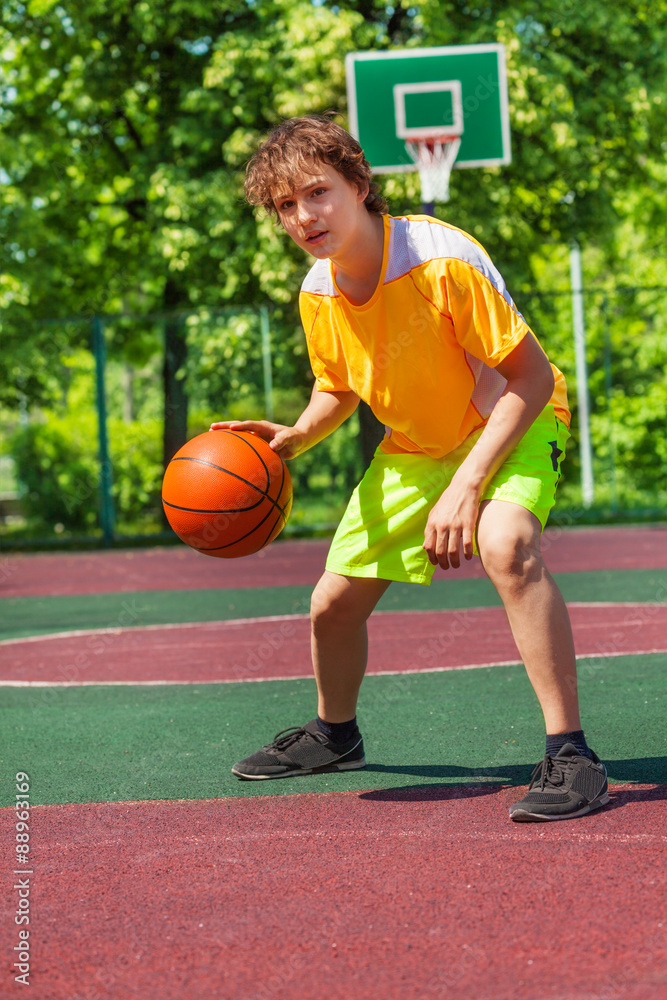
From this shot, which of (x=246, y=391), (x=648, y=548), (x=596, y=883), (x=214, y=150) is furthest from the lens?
(x=214, y=150)

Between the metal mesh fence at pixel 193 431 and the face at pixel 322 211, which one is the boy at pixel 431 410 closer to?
the face at pixel 322 211

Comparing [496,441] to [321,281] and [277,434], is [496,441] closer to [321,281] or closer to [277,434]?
[321,281]

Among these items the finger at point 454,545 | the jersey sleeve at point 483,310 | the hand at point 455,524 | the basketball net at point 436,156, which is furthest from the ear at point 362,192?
the basketball net at point 436,156

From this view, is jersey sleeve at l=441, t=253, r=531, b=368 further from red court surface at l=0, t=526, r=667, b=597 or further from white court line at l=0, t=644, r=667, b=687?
red court surface at l=0, t=526, r=667, b=597

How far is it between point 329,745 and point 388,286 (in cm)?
160

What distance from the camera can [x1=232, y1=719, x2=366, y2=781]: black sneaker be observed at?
Answer: 3.94m

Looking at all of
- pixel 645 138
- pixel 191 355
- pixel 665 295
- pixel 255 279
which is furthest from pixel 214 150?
pixel 665 295

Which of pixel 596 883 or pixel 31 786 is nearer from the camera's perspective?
pixel 596 883

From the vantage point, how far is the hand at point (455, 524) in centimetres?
331

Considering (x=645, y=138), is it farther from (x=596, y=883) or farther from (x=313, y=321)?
(x=596, y=883)

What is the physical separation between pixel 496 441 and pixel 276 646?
12.1 feet

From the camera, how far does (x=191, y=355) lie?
1555 centimetres

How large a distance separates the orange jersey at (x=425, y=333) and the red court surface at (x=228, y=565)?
6.38 metres

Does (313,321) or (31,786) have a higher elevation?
(313,321)
